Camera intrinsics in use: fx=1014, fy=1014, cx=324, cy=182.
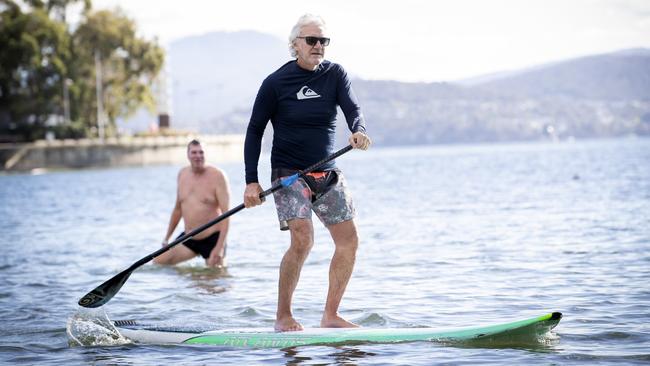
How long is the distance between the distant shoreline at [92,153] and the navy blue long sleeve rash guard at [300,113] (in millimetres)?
80258

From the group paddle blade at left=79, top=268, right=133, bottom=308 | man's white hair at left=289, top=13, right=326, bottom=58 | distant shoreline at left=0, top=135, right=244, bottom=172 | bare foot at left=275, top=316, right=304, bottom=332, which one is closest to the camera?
man's white hair at left=289, top=13, right=326, bottom=58

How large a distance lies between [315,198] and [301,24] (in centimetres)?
130

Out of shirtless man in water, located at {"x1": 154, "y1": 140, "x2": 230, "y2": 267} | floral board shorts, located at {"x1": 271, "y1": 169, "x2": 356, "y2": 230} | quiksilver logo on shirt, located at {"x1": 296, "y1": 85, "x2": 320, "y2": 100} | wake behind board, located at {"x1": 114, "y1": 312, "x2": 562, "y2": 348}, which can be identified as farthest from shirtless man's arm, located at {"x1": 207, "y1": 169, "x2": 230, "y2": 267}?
quiksilver logo on shirt, located at {"x1": 296, "y1": 85, "x2": 320, "y2": 100}

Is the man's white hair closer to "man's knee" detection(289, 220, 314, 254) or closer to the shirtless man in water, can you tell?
"man's knee" detection(289, 220, 314, 254)

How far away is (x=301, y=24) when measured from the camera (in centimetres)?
740

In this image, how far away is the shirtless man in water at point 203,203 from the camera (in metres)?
12.5

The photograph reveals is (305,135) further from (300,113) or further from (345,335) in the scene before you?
(345,335)

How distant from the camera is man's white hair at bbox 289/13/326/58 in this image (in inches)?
290

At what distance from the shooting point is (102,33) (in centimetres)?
9281

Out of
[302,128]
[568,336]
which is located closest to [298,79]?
[302,128]

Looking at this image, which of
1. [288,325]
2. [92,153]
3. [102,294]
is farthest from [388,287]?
[92,153]

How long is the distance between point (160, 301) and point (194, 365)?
138 inches

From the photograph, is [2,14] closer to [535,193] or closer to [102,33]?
[102,33]

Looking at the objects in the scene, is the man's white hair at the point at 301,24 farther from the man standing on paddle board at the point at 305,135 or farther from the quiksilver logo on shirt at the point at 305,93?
the quiksilver logo on shirt at the point at 305,93
